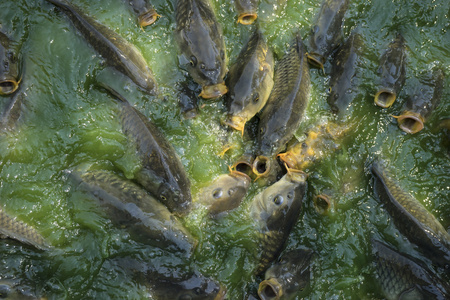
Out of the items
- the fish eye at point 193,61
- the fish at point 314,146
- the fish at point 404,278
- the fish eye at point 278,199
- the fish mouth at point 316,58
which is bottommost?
the fish at point 404,278

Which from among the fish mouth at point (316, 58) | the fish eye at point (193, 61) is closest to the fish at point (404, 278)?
the fish mouth at point (316, 58)

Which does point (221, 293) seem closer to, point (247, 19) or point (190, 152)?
point (190, 152)

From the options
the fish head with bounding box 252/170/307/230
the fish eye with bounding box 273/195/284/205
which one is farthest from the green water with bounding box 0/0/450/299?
the fish eye with bounding box 273/195/284/205

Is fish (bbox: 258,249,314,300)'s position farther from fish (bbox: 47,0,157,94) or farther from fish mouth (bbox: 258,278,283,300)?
fish (bbox: 47,0,157,94)

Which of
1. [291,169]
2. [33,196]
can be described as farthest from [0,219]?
[291,169]

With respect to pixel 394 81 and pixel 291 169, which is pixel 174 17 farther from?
pixel 394 81

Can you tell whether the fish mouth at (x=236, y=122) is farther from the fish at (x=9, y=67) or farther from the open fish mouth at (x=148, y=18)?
the fish at (x=9, y=67)
